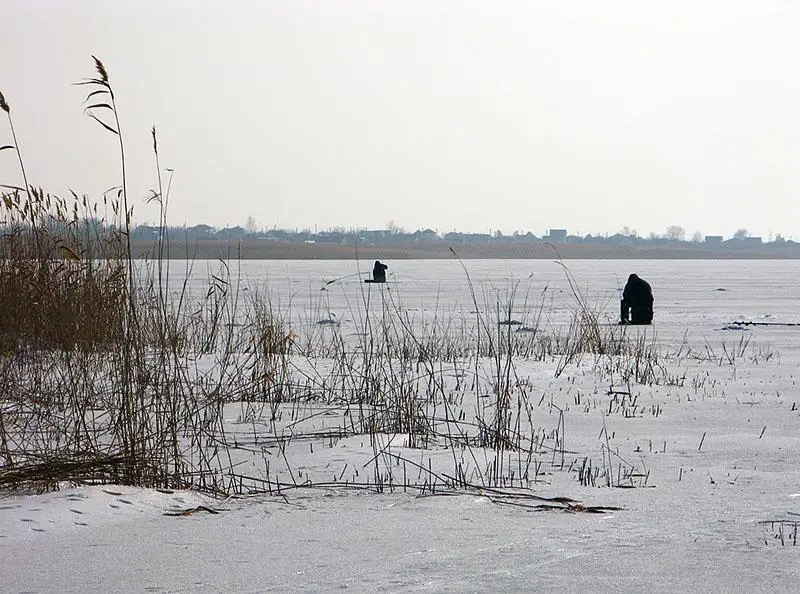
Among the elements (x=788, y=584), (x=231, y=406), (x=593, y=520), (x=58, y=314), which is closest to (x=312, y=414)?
(x=231, y=406)

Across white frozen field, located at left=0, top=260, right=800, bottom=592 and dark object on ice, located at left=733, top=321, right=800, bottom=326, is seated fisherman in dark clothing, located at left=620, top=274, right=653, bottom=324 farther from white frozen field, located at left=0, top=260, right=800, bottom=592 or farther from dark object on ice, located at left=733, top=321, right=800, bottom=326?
white frozen field, located at left=0, top=260, right=800, bottom=592

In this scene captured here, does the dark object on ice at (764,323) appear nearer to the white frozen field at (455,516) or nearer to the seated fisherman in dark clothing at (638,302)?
the seated fisherman in dark clothing at (638,302)

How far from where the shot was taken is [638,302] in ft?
46.8

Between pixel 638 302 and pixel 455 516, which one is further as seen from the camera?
pixel 638 302

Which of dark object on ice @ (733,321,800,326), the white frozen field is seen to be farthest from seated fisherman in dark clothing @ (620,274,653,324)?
the white frozen field

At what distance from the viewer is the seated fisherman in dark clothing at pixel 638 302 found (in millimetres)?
14242

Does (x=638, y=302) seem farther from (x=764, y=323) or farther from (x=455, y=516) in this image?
(x=455, y=516)

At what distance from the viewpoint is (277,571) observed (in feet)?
8.67

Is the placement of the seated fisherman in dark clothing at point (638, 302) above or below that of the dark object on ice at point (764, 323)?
above

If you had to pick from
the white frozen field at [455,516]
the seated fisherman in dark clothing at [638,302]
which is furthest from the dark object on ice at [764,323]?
the white frozen field at [455,516]

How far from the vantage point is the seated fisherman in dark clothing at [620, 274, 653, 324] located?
561 inches

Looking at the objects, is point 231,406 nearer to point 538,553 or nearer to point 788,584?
point 538,553

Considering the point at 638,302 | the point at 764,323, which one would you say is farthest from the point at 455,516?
the point at 764,323

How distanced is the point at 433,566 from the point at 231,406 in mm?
3349
